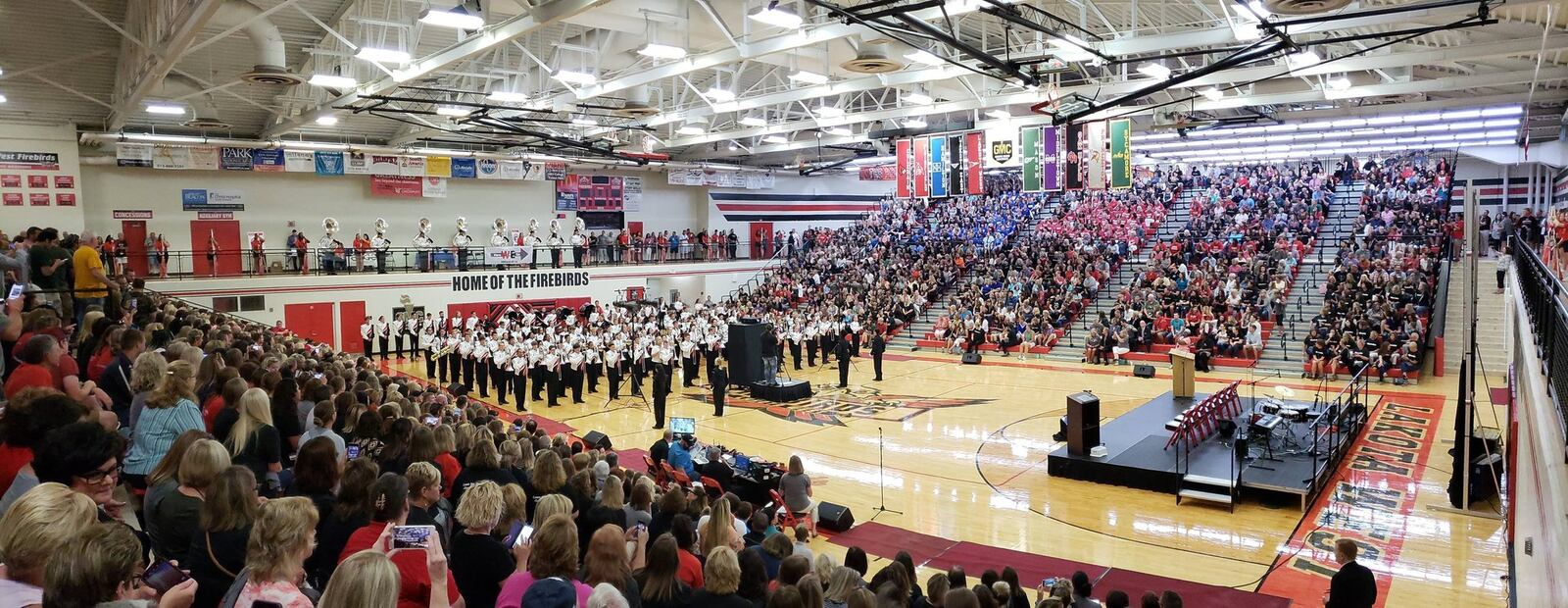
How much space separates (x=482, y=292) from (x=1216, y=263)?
76.2 ft

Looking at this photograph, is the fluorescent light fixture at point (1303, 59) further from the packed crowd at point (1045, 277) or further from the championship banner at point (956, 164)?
the packed crowd at point (1045, 277)

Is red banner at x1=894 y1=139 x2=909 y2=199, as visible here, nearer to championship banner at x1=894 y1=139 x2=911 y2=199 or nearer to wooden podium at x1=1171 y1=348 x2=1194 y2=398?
championship banner at x1=894 y1=139 x2=911 y2=199

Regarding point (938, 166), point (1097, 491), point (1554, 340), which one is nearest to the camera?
point (1554, 340)

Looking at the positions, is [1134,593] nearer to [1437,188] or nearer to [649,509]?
[649,509]

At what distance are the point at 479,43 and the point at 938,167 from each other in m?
10.5

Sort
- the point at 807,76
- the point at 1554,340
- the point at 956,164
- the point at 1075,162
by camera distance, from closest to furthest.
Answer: the point at 1554,340 < the point at 807,76 < the point at 1075,162 < the point at 956,164

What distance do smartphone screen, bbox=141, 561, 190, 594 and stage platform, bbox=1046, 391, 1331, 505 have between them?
11.4m

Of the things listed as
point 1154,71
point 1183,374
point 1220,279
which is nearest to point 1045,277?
point 1220,279

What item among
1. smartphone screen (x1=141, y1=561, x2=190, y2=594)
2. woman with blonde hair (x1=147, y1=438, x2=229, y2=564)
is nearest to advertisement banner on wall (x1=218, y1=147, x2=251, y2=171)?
woman with blonde hair (x1=147, y1=438, x2=229, y2=564)

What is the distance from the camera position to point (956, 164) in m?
20.2

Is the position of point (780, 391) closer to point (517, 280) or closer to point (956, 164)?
point (956, 164)

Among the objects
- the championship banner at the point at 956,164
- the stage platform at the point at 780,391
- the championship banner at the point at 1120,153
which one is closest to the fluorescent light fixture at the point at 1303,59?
the championship banner at the point at 1120,153

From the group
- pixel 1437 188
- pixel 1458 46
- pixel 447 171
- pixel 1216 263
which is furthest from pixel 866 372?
pixel 1437 188

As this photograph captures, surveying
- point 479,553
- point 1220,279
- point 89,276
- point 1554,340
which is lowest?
point 479,553
